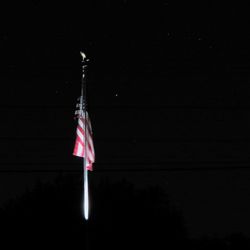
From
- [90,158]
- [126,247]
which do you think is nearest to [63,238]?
[126,247]

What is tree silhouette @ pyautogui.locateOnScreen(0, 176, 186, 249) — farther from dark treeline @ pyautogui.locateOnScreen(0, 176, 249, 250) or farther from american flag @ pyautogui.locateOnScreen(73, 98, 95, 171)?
american flag @ pyautogui.locateOnScreen(73, 98, 95, 171)

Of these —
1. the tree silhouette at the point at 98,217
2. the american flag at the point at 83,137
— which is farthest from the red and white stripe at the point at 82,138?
the tree silhouette at the point at 98,217

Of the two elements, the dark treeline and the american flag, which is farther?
the dark treeline

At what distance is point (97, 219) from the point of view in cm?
3881

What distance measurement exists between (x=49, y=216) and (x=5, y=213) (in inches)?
147

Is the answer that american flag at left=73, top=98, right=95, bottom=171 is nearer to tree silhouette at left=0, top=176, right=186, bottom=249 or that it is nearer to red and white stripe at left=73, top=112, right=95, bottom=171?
red and white stripe at left=73, top=112, right=95, bottom=171

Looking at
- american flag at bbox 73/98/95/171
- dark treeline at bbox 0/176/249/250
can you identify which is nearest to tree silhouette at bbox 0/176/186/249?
dark treeline at bbox 0/176/249/250

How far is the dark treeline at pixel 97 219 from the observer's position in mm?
36969

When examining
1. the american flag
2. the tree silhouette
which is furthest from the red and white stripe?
the tree silhouette

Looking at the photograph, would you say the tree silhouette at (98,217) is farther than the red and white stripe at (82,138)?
Yes

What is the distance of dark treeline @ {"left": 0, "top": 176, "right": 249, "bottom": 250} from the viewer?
36969mm

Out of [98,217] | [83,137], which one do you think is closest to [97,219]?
[98,217]

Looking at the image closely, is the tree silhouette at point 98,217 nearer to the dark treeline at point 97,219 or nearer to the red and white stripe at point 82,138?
the dark treeline at point 97,219

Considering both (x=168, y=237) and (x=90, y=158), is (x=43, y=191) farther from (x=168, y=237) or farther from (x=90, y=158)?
(x=90, y=158)
